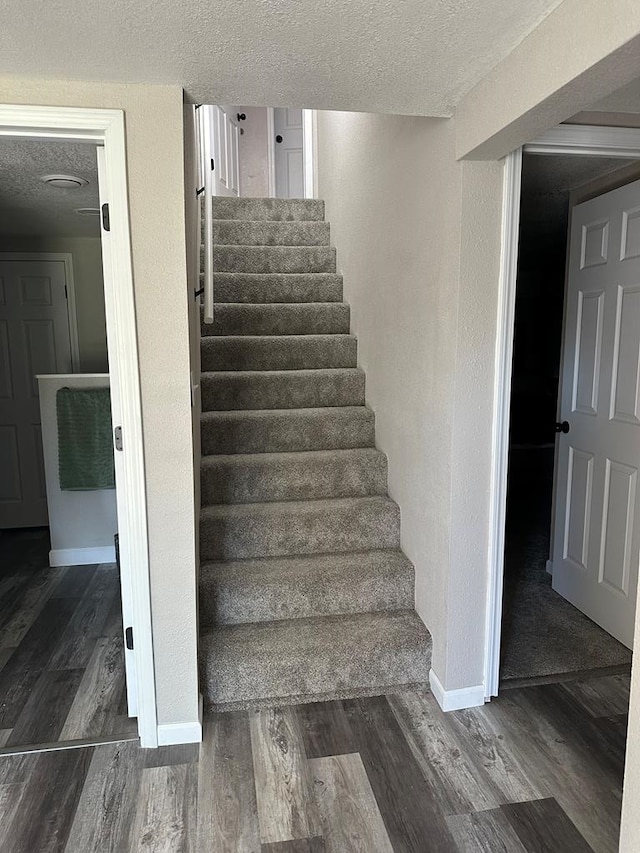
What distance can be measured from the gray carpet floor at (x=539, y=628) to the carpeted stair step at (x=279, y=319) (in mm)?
1766

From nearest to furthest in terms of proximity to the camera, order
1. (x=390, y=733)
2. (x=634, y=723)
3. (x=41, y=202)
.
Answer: (x=634, y=723) < (x=390, y=733) < (x=41, y=202)

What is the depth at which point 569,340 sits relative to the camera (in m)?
2.96

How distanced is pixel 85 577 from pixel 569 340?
2.92 meters

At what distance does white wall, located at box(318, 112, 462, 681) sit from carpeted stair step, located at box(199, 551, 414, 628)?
12 centimetres

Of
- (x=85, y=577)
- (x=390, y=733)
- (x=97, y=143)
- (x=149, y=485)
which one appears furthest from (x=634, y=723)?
(x=85, y=577)

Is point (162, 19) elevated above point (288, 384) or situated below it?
above

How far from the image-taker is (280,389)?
3.22 meters

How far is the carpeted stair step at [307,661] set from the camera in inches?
85.0

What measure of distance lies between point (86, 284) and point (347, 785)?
3.54 m

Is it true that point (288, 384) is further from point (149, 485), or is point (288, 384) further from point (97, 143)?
point (97, 143)

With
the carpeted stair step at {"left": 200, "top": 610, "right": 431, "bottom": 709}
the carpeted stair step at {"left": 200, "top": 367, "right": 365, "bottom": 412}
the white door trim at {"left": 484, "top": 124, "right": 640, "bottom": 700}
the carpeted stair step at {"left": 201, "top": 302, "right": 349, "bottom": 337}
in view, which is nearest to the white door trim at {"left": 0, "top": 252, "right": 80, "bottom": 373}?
the carpeted stair step at {"left": 201, "top": 302, "right": 349, "bottom": 337}

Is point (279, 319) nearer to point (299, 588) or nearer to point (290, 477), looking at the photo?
point (290, 477)

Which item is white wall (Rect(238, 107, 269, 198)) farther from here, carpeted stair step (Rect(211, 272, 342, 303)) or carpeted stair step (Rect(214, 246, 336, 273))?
carpeted stair step (Rect(211, 272, 342, 303))

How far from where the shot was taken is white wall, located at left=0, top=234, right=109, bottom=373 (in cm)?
399
